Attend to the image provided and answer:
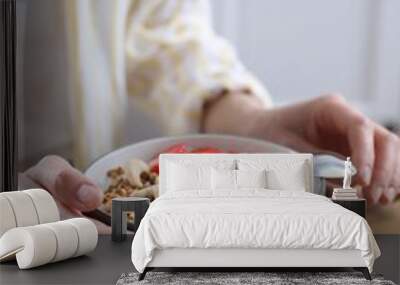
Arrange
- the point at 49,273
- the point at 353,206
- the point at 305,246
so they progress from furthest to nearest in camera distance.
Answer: the point at 353,206 < the point at 49,273 < the point at 305,246

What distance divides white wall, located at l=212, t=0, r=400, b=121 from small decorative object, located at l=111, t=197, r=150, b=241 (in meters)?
1.55

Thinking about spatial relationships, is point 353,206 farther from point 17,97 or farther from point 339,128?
point 17,97

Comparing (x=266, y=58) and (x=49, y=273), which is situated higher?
(x=266, y=58)

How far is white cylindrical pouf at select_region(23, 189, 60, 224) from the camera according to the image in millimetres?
4957

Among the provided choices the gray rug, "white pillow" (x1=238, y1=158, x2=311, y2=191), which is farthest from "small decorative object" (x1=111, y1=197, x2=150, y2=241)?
the gray rug

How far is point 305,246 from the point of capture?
4.21m

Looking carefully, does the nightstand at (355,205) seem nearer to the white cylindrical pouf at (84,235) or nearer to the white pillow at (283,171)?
the white pillow at (283,171)

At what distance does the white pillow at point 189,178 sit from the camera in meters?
5.38

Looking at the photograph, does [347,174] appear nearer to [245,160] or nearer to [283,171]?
[283,171]

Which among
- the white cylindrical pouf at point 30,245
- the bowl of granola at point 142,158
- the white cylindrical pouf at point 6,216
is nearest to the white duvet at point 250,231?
the white cylindrical pouf at point 30,245

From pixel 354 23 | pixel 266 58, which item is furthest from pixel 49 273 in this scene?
pixel 354 23

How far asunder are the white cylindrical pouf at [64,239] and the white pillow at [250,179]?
49.0 inches

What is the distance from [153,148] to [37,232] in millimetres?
1757

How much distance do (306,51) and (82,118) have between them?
1910mm
